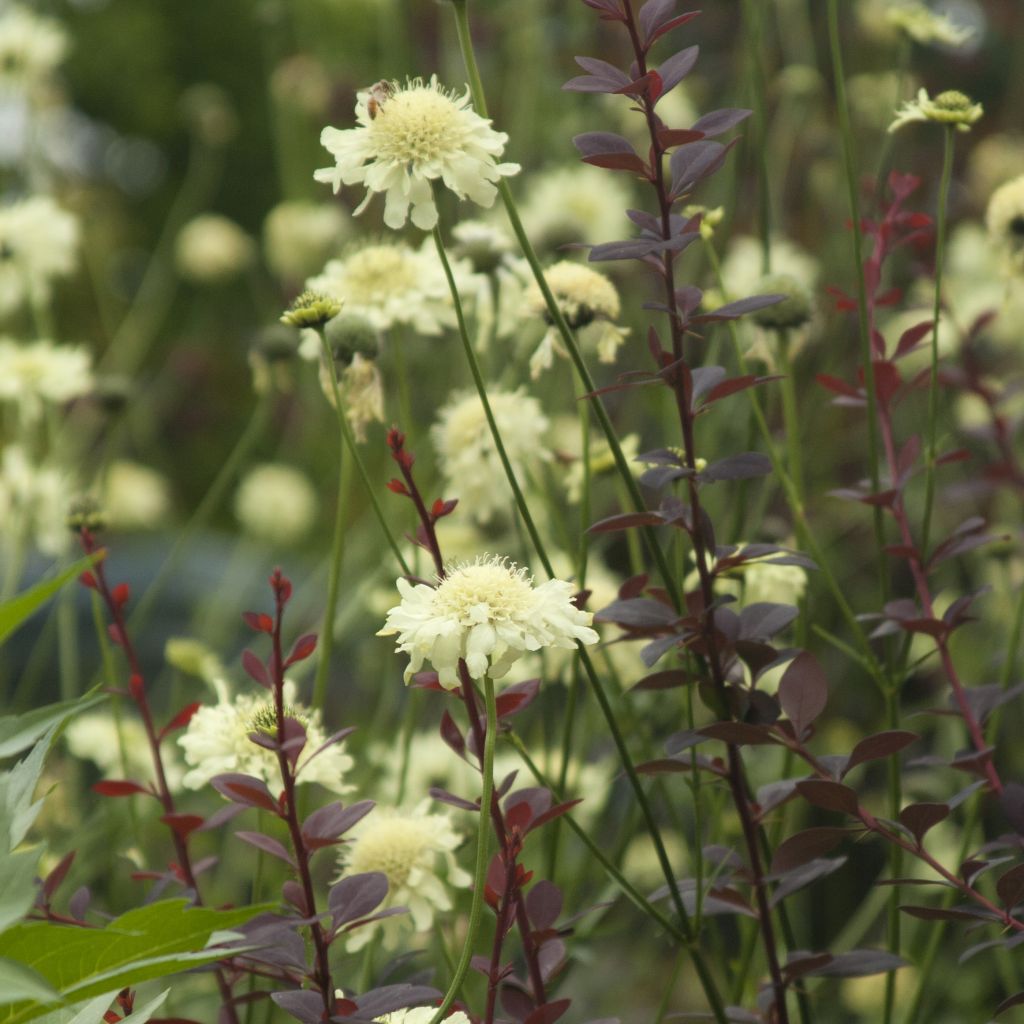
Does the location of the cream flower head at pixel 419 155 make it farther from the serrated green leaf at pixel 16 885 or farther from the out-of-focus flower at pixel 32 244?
the out-of-focus flower at pixel 32 244

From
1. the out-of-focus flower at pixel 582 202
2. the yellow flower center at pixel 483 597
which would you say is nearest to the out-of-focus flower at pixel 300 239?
the out-of-focus flower at pixel 582 202

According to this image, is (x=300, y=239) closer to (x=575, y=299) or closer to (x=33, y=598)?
(x=575, y=299)

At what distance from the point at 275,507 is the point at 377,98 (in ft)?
4.66

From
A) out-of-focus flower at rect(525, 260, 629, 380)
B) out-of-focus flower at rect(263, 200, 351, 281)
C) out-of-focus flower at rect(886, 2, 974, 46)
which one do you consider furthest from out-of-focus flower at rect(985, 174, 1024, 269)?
out-of-focus flower at rect(263, 200, 351, 281)

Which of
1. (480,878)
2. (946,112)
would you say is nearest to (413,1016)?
(480,878)

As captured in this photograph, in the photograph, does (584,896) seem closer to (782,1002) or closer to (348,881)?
(782,1002)

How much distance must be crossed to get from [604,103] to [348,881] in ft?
5.27

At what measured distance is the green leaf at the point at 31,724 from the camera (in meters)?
0.45

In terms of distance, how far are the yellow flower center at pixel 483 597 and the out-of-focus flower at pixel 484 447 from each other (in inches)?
14.8

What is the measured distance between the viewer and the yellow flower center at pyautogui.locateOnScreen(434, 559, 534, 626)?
57 centimetres

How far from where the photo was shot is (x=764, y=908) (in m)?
0.68

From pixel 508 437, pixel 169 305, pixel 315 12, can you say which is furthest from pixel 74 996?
pixel 169 305

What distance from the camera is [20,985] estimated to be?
15.2 inches

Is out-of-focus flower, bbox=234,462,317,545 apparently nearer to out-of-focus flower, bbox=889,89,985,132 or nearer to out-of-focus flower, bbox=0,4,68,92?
out-of-focus flower, bbox=0,4,68,92
